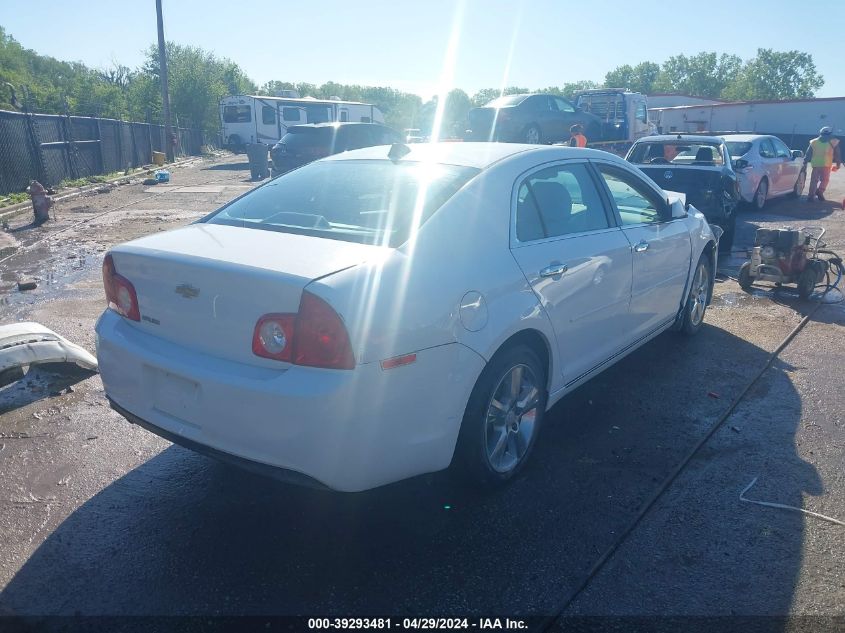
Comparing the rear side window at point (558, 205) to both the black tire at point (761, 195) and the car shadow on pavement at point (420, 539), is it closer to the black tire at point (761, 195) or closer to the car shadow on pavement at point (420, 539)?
the car shadow on pavement at point (420, 539)

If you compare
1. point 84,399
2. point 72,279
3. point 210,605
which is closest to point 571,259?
point 210,605

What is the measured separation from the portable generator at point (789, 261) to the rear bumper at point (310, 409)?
18.2 feet

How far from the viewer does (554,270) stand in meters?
3.67

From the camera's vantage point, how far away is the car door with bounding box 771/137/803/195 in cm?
1504

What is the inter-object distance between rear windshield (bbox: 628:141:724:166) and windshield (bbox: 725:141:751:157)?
2.56 m

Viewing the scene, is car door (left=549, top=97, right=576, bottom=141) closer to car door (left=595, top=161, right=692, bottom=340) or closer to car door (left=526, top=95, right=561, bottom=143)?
car door (left=526, top=95, right=561, bottom=143)

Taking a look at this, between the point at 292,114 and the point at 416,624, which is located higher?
the point at 292,114

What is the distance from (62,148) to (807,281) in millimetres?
18439

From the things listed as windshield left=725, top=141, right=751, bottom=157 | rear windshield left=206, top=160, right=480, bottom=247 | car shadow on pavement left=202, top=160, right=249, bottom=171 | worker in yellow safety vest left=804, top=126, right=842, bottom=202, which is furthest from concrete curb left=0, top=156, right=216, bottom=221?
worker in yellow safety vest left=804, top=126, right=842, bottom=202

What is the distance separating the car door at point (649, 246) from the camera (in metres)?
4.61

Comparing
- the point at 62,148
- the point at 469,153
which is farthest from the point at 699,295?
the point at 62,148

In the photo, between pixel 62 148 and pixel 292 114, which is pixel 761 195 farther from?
pixel 292 114

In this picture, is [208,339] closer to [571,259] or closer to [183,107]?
[571,259]

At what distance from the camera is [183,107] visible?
46562 millimetres
